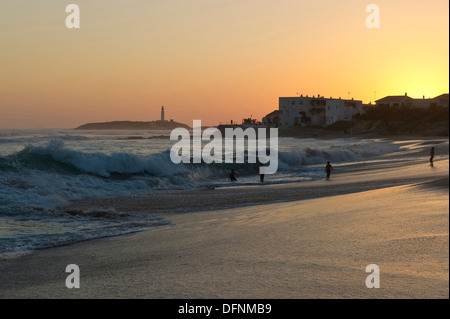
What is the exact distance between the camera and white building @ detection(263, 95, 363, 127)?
400 feet

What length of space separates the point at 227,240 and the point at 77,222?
5.69m

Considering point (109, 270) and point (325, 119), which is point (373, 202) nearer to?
point (109, 270)

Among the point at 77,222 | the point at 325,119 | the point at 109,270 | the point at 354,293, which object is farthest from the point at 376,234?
the point at 325,119

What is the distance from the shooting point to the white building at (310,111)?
122 metres

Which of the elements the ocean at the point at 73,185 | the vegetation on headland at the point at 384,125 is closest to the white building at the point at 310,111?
the vegetation on headland at the point at 384,125

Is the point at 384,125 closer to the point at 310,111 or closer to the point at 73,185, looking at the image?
the point at 310,111

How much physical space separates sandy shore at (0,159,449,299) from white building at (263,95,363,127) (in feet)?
372

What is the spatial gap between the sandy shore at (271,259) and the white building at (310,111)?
4459 inches

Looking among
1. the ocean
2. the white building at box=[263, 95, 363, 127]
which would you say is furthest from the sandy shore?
the white building at box=[263, 95, 363, 127]

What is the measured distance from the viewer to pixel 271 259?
6.94 meters

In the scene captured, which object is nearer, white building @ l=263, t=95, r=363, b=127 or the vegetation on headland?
the vegetation on headland

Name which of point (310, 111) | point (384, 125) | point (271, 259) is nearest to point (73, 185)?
point (271, 259)

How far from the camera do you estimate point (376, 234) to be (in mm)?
7289

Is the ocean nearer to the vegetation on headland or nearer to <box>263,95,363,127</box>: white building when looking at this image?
the vegetation on headland
